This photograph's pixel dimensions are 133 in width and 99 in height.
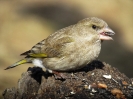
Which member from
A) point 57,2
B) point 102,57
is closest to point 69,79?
point 102,57

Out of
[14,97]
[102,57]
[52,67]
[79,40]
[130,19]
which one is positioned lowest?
[14,97]

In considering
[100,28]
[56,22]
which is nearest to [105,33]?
[100,28]

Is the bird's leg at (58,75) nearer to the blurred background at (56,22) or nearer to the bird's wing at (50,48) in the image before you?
the bird's wing at (50,48)

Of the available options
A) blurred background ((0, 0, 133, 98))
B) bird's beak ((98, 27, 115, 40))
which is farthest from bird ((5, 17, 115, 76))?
blurred background ((0, 0, 133, 98))

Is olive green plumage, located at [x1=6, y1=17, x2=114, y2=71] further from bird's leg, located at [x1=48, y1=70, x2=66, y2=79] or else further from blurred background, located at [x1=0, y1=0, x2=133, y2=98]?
blurred background, located at [x1=0, y1=0, x2=133, y2=98]

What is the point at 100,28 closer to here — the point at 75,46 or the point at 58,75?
the point at 75,46

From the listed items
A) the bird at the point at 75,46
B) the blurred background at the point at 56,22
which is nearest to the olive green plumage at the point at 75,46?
the bird at the point at 75,46

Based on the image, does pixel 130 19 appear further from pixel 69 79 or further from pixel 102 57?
pixel 69 79
